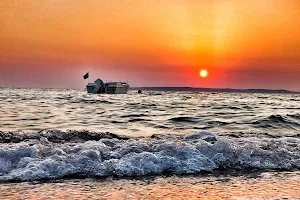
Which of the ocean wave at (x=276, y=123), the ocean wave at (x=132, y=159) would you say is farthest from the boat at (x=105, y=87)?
the ocean wave at (x=132, y=159)

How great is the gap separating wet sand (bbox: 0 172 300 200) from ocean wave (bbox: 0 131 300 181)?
51 cm

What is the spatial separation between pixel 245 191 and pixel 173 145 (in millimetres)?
2838

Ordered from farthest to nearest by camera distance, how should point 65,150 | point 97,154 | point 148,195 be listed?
point 65,150, point 97,154, point 148,195

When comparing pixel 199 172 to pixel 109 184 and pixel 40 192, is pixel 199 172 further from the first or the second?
pixel 40 192

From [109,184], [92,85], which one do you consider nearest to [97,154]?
[109,184]

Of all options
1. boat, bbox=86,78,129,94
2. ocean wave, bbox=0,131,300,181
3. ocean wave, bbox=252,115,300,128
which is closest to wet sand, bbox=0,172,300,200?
ocean wave, bbox=0,131,300,181

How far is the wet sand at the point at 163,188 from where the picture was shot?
5164mm

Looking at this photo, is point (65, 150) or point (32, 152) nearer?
point (32, 152)

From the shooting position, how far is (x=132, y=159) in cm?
726

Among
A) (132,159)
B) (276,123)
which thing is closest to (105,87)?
(276,123)

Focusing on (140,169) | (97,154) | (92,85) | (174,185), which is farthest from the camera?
(92,85)

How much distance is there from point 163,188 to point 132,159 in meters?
1.72

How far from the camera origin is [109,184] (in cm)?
587

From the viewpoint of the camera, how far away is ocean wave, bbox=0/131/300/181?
6.59 m
